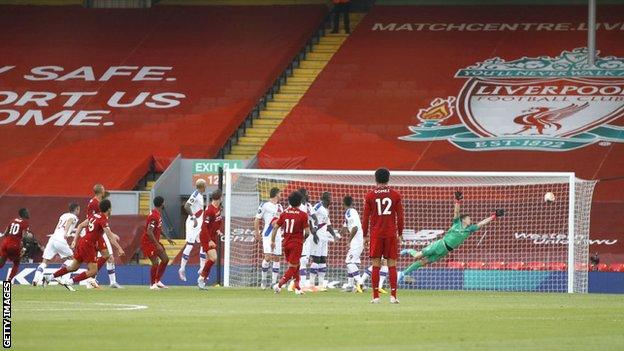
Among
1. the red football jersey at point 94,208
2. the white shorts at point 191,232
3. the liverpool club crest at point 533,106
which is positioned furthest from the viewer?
the liverpool club crest at point 533,106

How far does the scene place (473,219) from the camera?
109 ft

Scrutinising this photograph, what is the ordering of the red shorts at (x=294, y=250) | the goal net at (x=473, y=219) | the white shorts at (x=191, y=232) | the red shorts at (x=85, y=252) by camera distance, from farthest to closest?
the white shorts at (x=191, y=232) → the goal net at (x=473, y=219) → the red shorts at (x=85, y=252) → the red shorts at (x=294, y=250)

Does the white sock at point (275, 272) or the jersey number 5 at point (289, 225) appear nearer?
the jersey number 5 at point (289, 225)

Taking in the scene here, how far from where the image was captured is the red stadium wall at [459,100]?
3850 centimetres

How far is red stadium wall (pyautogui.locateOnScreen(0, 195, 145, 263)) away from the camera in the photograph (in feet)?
116

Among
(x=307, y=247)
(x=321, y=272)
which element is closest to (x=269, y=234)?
(x=307, y=247)

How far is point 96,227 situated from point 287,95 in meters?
17.4

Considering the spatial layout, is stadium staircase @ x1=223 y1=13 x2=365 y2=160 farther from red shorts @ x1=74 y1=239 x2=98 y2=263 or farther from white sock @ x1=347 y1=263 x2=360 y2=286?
red shorts @ x1=74 y1=239 x2=98 y2=263

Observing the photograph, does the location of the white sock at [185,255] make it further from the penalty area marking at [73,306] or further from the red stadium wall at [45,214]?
the penalty area marking at [73,306]

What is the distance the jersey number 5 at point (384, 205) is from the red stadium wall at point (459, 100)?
540 inches

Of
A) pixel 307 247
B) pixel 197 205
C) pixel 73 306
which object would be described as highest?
pixel 197 205

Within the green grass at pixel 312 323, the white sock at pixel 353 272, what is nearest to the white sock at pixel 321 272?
the white sock at pixel 353 272

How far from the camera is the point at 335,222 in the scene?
112 feet
